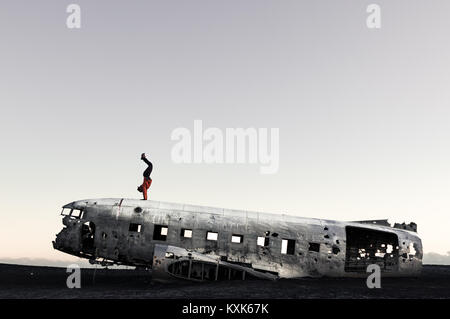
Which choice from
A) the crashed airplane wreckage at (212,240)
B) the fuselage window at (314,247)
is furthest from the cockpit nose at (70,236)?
the fuselage window at (314,247)

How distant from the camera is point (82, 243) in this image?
21.0m

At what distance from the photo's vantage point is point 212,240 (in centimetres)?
2122

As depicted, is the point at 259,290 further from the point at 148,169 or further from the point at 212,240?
the point at 148,169

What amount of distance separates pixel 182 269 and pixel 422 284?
14.6 metres

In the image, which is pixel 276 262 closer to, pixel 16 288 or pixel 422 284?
pixel 422 284

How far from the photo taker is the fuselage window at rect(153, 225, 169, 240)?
21141 mm

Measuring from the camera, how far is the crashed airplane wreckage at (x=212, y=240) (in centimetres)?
2088

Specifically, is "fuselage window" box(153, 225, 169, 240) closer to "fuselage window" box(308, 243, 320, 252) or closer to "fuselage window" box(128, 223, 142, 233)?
"fuselage window" box(128, 223, 142, 233)

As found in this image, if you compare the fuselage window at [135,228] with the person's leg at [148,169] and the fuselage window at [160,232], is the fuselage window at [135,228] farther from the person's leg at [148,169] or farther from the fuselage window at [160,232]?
the person's leg at [148,169]

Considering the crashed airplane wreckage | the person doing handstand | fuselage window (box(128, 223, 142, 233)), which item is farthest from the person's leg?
fuselage window (box(128, 223, 142, 233))

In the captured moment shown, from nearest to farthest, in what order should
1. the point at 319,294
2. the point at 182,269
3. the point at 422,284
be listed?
the point at 319,294, the point at 182,269, the point at 422,284
